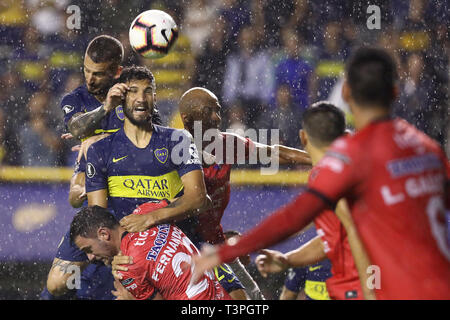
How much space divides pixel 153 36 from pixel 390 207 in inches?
144

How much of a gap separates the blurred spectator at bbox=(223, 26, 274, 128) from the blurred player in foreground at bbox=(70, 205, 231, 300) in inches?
171

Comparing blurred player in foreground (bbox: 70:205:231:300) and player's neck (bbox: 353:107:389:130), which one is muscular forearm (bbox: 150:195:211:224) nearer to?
blurred player in foreground (bbox: 70:205:231:300)

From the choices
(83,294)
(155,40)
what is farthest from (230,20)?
(83,294)

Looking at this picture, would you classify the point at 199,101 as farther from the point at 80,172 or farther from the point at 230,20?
the point at 230,20

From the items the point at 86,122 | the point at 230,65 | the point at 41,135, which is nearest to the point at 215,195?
the point at 86,122

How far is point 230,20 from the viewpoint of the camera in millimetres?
9039

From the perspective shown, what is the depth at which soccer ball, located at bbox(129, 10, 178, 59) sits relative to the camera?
5.93 metres

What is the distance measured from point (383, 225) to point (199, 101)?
9.89 feet

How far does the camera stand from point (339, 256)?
363cm

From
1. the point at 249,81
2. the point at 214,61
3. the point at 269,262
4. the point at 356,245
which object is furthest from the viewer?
the point at 214,61

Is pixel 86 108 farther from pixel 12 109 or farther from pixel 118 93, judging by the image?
pixel 12 109

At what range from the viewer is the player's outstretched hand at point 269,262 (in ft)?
11.2
